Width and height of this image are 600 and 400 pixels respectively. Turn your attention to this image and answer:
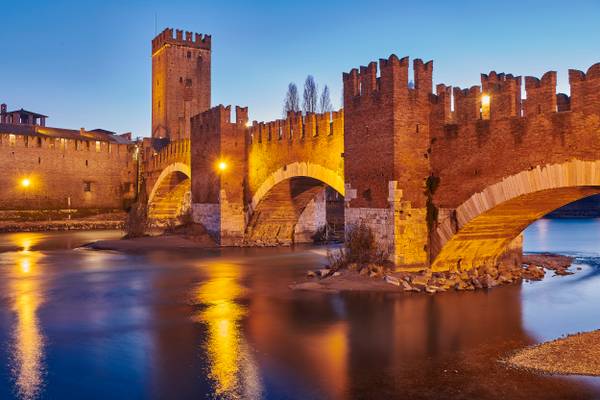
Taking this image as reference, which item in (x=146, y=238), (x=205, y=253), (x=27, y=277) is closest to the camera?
(x=27, y=277)

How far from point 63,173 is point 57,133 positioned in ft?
20.5

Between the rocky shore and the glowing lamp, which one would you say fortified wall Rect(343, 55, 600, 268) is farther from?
the rocky shore

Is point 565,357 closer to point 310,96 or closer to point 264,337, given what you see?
point 264,337

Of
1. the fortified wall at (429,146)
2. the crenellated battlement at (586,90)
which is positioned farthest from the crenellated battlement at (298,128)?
the crenellated battlement at (586,90)

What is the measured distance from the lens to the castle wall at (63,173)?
3784cm

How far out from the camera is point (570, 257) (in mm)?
18906

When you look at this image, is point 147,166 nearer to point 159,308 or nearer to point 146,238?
point 146,238

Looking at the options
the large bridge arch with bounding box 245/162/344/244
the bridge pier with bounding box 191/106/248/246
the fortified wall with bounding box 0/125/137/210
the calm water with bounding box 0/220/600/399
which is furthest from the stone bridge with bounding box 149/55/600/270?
the fortified wall with bounding box 0/125/137/210

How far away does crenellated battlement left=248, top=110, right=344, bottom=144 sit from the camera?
17.4 meters

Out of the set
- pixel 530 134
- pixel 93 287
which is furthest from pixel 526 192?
pixel 93 287

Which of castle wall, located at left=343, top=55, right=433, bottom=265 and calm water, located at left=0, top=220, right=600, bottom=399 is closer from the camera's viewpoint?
calm water, located at left=0, top=220, right=600, bottom=399

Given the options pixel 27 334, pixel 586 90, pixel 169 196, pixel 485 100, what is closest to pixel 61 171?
pixel 169 196

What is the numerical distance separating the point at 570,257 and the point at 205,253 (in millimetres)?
12032

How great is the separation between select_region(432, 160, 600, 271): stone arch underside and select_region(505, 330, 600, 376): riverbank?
354 cm
